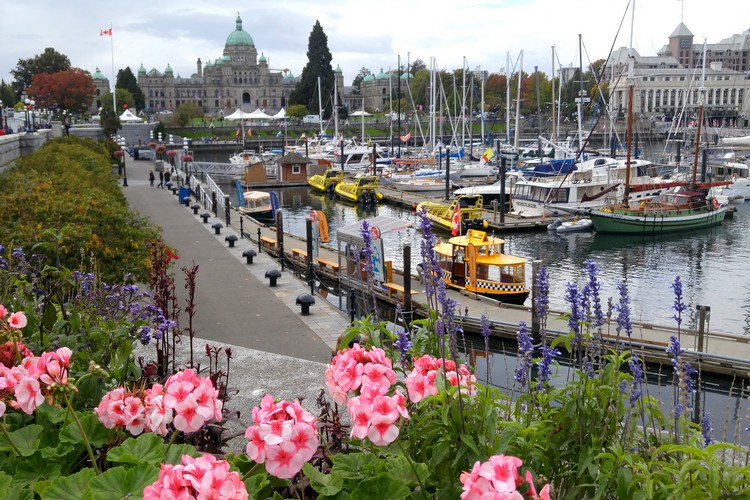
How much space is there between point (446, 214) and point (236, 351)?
90.4ft

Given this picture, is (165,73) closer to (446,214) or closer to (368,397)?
(446,214)

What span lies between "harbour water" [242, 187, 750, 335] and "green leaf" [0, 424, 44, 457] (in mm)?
19562

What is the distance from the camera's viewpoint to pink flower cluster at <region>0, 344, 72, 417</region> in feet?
14.7

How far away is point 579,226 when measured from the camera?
130 ft

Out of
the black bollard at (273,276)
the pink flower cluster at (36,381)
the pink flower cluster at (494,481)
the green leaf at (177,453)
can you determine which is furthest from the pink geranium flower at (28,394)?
the black bollard at (273,276)

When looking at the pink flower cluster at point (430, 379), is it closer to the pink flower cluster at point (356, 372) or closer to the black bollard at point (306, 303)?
the pink flower cluster at point (356, 372)

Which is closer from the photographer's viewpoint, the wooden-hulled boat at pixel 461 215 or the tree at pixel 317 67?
the wooden-hulled boat at pixel 461 215

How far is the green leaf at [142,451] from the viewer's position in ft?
13.7

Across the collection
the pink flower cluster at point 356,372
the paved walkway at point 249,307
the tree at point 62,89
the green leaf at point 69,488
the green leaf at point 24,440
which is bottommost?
the paved walkway at point 249,307

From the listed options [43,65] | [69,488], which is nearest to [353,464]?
[69,488]

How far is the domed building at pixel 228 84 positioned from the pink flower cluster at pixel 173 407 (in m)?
174

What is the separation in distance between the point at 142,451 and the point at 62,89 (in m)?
86.2

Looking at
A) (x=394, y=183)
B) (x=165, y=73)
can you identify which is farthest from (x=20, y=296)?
(x=165, y=73)

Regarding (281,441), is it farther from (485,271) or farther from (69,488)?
(485,271)
